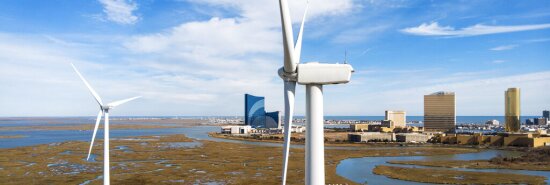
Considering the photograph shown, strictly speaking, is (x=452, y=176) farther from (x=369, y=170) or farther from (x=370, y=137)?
(x=370, y=137)

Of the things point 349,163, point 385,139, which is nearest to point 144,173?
point 349,163

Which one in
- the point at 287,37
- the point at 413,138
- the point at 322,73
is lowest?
the point at 413,138

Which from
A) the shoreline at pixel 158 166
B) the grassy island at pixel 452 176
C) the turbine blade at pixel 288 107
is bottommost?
the grassy island at pixel 452 176

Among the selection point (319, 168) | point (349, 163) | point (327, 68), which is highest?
point (327, 68)

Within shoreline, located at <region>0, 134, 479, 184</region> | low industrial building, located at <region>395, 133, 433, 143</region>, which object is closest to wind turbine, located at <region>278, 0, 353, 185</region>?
shoreline, located at <region>0, 134, 479, 184</region>

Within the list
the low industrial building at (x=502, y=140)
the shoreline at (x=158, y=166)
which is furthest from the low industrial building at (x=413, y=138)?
the shoreline at (x=158, y=166)

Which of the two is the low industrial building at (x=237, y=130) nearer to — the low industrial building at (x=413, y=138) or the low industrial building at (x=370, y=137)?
the low industrial building at (x=370, y=137)

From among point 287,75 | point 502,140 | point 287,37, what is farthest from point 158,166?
point 502,140

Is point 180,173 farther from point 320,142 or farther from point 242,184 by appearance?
point 320,142

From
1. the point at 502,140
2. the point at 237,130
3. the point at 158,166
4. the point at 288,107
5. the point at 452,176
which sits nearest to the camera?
the point at 288,107
